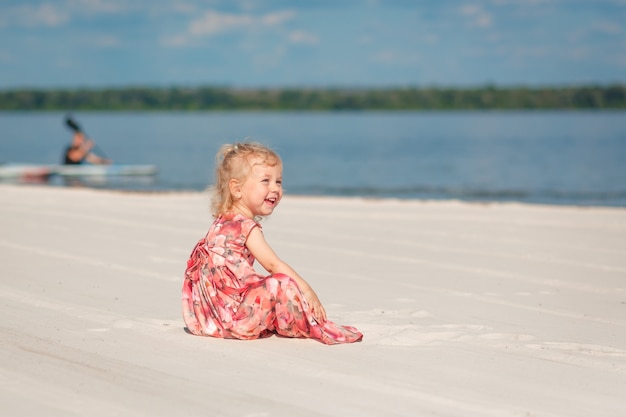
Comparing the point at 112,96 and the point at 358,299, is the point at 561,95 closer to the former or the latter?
the point at 112,96

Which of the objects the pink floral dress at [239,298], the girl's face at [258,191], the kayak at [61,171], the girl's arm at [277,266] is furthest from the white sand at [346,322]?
the kayak at [61,171]

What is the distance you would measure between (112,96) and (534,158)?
109 metres

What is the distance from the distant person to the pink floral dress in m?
18.7

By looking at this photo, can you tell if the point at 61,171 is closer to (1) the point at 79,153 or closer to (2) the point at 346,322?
(1) the point at 79,153

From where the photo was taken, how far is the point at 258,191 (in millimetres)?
5016

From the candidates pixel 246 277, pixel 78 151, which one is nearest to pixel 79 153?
pixel 78 151

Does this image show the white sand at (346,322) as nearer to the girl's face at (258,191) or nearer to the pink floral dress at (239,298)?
the pink floral dress at (239,298)

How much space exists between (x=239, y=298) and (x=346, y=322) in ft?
2.74

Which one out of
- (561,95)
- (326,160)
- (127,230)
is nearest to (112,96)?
(561,95)

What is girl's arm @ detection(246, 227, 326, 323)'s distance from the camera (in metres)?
4.81

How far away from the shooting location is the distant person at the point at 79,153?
23.0 m

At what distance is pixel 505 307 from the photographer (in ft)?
19.9

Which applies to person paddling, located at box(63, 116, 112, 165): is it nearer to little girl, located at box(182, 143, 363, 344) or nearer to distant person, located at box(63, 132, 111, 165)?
distant person, located at box(63, 132, 111, 165)

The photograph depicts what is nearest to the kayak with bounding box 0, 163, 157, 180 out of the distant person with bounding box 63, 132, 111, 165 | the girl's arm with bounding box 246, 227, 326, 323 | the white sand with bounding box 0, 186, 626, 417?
the distant person with bounding box 63, 132, 111, 165
